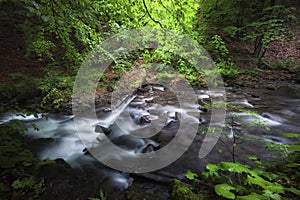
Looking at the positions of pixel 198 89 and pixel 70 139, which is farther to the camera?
pixel 198 89

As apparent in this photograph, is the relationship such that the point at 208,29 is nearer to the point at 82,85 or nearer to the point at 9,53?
the point at 82,85

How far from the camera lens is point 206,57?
416 inches

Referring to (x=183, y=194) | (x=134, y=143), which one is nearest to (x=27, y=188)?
(x=183, y=194)

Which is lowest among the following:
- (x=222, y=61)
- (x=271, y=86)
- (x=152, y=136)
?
(x=152, y=136)

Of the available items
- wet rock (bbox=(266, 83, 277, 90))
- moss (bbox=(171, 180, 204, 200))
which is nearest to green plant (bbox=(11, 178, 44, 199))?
moss (bbox=(171, 180, 204, 200))

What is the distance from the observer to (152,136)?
15.6 ft

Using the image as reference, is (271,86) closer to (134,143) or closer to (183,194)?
(134,143)

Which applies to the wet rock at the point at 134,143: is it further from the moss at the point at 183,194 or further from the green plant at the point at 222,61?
the green plant at the point at 222,61

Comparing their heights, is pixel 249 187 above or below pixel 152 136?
above

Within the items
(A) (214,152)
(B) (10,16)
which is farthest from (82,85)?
(B) (10,16)

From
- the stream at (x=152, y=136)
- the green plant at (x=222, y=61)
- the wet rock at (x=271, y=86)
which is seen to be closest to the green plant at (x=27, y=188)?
the stream at (x=152, y=136)

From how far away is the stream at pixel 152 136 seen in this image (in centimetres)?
321

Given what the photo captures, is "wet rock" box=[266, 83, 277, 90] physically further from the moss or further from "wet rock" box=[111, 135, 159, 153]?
the moss

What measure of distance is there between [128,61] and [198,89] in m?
3.83
